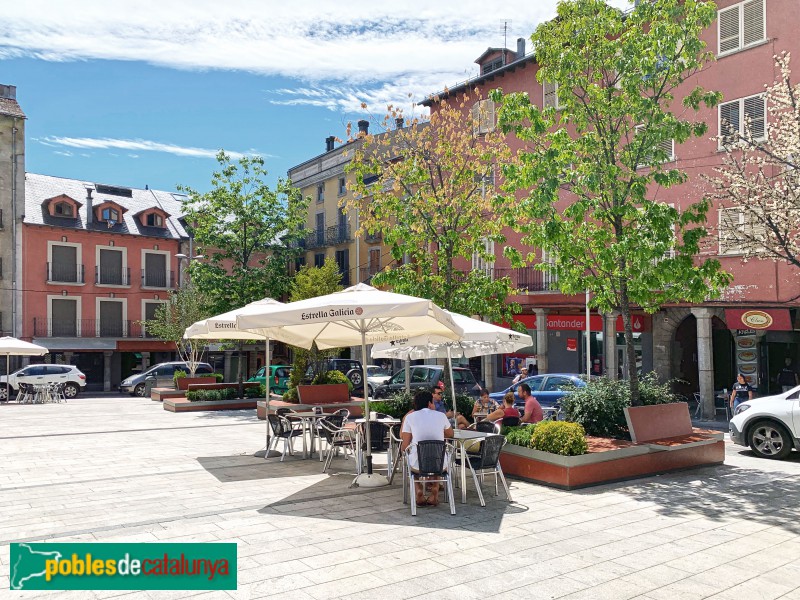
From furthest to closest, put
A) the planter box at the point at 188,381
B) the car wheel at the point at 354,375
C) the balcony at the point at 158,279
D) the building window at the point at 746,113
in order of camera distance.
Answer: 1. the balcony at the point at 158,279
2. the car wheel at the point at 354,375
3. the planter box at the point at 188,381
4. the building window at the point at 746,113

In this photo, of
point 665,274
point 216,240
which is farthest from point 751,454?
point 216,240

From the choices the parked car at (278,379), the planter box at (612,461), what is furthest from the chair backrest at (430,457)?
the parked car at (278,379)

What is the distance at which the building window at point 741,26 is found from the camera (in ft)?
71.9

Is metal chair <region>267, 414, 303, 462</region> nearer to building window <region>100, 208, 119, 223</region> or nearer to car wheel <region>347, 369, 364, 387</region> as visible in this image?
car wheel <region>347, 369, 364, 387</region>

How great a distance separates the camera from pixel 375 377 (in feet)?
91.1

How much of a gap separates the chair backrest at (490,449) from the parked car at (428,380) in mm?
13303

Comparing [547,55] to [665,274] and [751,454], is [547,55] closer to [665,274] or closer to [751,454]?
[665,274]

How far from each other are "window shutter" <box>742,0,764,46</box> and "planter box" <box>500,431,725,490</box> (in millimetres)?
15421

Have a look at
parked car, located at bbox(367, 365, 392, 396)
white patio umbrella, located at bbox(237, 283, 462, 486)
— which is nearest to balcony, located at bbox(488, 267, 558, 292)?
parked car, located at bbox(367, 365, 392, 396)

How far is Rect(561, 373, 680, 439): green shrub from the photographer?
12.1m

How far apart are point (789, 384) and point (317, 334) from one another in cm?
1648

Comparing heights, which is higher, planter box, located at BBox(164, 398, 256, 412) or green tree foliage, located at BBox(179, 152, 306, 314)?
green tree foliage, located at BBox(179, 152, 306, 314)

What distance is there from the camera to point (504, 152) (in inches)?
672

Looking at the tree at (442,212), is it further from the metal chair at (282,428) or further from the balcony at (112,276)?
the balcony at (112,276)
